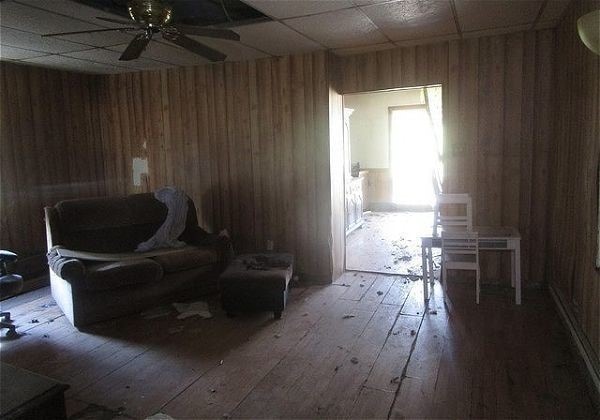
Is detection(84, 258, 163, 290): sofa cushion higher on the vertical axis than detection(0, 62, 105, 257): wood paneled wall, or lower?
lower

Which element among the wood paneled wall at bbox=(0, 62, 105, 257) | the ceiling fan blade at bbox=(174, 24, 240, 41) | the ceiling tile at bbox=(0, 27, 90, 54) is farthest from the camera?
the wood paneled wall at bbox=(0, 62, 105, 257)

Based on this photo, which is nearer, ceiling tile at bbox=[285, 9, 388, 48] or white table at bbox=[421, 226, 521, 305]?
ceiling tile at bbox=[285, 9, 388, 48]

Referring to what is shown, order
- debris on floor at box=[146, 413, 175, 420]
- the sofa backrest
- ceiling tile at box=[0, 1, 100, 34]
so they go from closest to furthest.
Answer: debris on floor at box=[146, 413, 175, 420] → ceiling tile at box=[0, 1, 100, 34] → the sofa backrest

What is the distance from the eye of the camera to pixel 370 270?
522cm

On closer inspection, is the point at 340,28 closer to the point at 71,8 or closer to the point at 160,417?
the point at 71,8

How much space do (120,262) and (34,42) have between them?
220cm

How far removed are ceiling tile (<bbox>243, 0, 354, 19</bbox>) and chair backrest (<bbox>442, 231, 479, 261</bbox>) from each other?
210 cm

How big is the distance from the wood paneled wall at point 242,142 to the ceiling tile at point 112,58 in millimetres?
267

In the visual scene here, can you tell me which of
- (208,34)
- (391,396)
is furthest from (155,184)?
(391,396)

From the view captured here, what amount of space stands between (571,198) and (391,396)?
78.7 inches

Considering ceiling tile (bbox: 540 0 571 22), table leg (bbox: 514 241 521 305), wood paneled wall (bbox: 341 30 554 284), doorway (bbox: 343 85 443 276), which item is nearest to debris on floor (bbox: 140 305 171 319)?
wood paneled wall (bbox: 341 30 554 284)

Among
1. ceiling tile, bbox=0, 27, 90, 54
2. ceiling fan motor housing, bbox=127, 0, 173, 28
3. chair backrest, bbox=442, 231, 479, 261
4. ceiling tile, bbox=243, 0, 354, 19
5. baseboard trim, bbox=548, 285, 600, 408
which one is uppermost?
ceiling tile, bbox=0, 27, 90, 54

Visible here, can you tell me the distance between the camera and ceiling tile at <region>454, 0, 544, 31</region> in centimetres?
329

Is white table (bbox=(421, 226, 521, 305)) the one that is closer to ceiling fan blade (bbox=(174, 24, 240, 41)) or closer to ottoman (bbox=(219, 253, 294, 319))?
ottoman (bbox=(219, 253, 294, 319))
